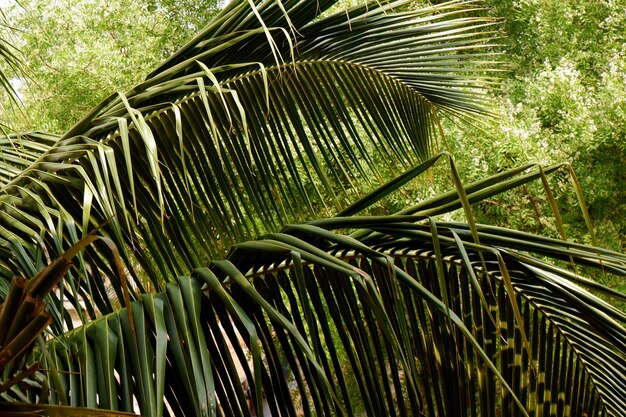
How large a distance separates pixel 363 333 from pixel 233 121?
0.99 m

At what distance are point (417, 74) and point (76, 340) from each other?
5.39ft

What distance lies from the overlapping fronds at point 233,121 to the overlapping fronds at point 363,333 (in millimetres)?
350

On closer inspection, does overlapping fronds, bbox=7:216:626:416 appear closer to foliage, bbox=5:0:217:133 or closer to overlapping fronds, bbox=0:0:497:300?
overlapping fronds, bbox=0:0:497:300

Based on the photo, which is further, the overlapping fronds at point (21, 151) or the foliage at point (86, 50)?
the foliage at point (86, 50)

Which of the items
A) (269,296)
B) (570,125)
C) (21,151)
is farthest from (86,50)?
(269,296)

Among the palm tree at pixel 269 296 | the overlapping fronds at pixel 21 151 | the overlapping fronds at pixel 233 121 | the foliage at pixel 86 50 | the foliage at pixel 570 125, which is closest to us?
the palm tree at pixel 269 296

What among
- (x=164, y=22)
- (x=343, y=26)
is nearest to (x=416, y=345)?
(x=343, y=26)

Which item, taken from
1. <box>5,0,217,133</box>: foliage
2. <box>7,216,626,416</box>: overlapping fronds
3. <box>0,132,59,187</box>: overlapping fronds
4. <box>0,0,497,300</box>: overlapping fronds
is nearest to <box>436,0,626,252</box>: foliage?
<box>5,0,217,133</box>: foliage

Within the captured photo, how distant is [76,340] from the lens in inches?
38.4

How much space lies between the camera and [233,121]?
6.81 ft

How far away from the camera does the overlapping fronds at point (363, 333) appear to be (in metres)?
0.93

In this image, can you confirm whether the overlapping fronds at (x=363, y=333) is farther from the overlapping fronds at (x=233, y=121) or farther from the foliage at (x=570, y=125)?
the foliage at (x=570, y=125)

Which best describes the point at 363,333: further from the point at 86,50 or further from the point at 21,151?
the point at 86,50

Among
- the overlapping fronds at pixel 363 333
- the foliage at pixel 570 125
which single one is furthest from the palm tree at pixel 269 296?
the foliage at pixel 570 125
